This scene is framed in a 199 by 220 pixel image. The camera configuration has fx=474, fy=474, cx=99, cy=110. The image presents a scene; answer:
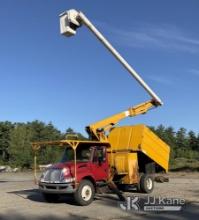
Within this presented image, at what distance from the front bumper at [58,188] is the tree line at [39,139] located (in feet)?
78.3

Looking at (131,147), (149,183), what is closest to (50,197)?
(131,147)

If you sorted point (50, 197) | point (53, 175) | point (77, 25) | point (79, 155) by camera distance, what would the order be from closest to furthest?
point (77, 25), point (53, 175), point (50, 197), point (79, 155)

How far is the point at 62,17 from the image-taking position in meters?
14.3

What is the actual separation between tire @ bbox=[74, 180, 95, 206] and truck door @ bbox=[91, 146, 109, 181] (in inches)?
26.8

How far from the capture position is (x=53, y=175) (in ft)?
60.3

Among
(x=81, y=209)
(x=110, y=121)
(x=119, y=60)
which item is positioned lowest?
(x=81, y=209)

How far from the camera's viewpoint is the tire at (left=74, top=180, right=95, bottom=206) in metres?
17.7

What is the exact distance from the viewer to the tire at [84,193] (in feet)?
58.1

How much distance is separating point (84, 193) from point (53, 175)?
141 cm

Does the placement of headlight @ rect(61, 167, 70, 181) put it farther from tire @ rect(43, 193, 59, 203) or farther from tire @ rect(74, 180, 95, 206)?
tire @ rect(43, 193, 59, 203)

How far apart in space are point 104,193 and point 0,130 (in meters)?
91.9

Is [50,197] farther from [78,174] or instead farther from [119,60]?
[119,60]

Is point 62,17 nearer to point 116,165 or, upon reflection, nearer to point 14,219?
point 14,219

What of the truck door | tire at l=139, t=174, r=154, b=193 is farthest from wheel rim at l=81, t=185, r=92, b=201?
tire at l=139, t=174, r=154, b=193
